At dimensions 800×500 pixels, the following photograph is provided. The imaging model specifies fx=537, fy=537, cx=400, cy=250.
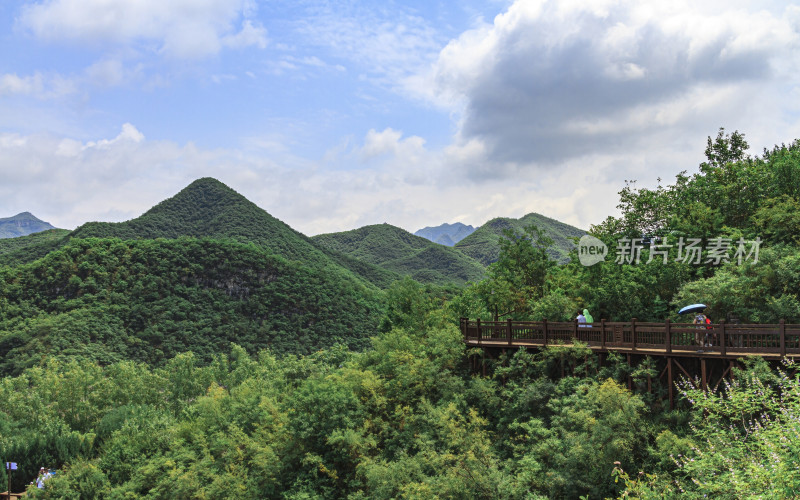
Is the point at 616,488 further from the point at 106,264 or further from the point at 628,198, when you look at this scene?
the point at 106,264

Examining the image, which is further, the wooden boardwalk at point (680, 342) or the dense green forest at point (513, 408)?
the wooden boardwalk at point (680, 342)

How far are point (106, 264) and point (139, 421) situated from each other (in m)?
54.0

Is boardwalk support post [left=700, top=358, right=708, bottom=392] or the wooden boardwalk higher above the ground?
the wooden boardwalk

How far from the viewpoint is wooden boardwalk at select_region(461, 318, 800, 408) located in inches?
536

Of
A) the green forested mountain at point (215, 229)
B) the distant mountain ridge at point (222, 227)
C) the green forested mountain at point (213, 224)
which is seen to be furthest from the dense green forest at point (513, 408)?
the distant mountain ridge at point (222, 227)

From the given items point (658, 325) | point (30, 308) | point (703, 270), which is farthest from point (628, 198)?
point (30, 308)

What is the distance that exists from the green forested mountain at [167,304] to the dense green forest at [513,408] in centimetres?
2358

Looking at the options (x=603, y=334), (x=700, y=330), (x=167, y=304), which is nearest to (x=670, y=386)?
(x=700, y=330)


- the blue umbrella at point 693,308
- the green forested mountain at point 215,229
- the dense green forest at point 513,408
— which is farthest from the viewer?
the green forested mountain at point 215,229

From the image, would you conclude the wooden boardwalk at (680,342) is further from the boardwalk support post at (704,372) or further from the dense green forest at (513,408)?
the dense green forest at (513,408)

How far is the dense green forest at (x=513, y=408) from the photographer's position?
42.8 feet

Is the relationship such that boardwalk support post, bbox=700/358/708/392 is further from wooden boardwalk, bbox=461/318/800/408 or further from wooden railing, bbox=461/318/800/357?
wooden railing, bbox=461/318/800/357

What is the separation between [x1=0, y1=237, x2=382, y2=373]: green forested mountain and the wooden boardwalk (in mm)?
57750

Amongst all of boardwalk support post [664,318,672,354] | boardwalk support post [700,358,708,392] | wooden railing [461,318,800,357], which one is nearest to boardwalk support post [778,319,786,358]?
wooden railing [461,318,800,357]
